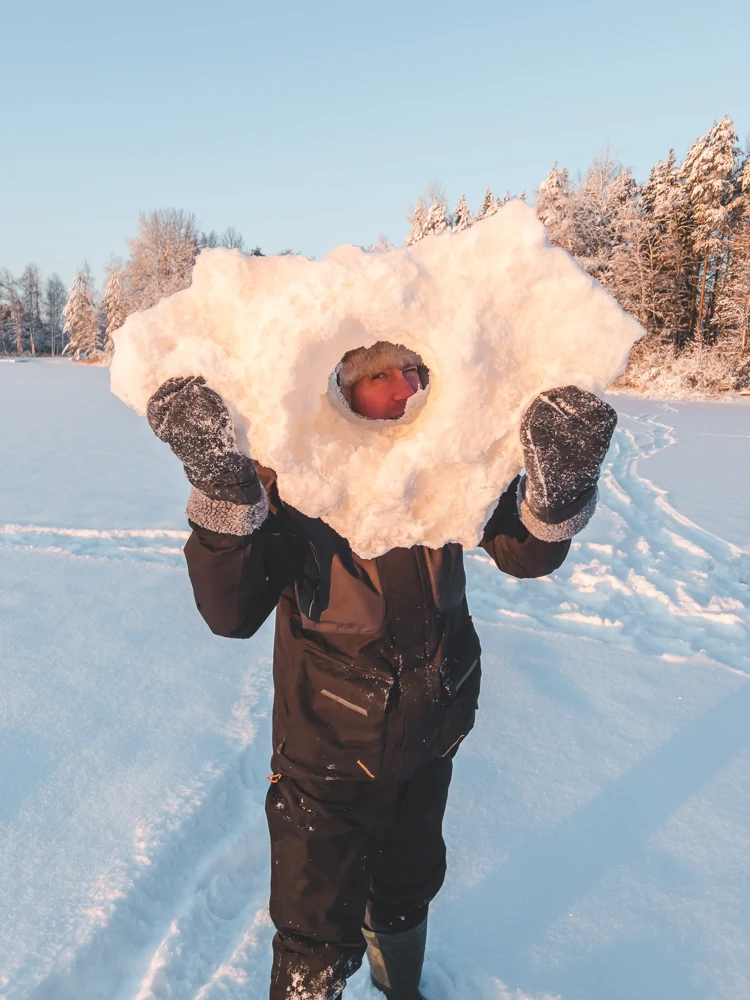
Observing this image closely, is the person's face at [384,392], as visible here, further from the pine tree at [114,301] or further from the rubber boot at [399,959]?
the pine tree at [114,301]

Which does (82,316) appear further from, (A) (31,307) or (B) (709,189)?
(B) (709,189)

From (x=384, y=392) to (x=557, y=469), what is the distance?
37 centimetres

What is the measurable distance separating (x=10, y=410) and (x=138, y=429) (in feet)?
11.1

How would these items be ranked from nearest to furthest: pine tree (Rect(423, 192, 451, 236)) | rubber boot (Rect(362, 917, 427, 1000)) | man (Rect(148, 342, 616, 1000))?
man (Rect(148, 342, 616, 1000)) < rubber boot (Rect(362, 917, 427, 1000)) < pine tree (Rect(423, 192, 451, 236))

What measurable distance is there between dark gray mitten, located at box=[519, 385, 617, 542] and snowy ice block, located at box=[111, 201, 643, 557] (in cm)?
4

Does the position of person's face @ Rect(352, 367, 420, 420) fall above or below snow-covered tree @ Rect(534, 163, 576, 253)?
below

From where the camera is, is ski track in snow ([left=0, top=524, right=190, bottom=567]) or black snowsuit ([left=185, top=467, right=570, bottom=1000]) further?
ski track in snow ([left=0, top=524, right=190, bottom=567])

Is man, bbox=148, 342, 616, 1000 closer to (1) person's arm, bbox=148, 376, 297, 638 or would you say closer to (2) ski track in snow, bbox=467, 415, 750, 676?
(1) person's arm, bbox=148, 376, 297, 638

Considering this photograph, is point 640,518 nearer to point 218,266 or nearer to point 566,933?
point 566,933

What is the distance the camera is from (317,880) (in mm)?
1374

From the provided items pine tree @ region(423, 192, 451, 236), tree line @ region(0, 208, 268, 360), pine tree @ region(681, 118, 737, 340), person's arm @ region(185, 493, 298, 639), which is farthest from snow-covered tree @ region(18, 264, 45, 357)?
person's arm @ region(185, 493, 298, 639)

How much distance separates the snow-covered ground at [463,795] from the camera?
172cm

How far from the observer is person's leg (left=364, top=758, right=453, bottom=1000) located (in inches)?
60.2

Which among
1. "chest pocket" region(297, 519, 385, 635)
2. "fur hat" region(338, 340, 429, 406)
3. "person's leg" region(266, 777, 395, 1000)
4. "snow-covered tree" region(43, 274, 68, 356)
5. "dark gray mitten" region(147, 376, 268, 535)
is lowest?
"snow-covered tree" region(43, 274, 68, 356)
